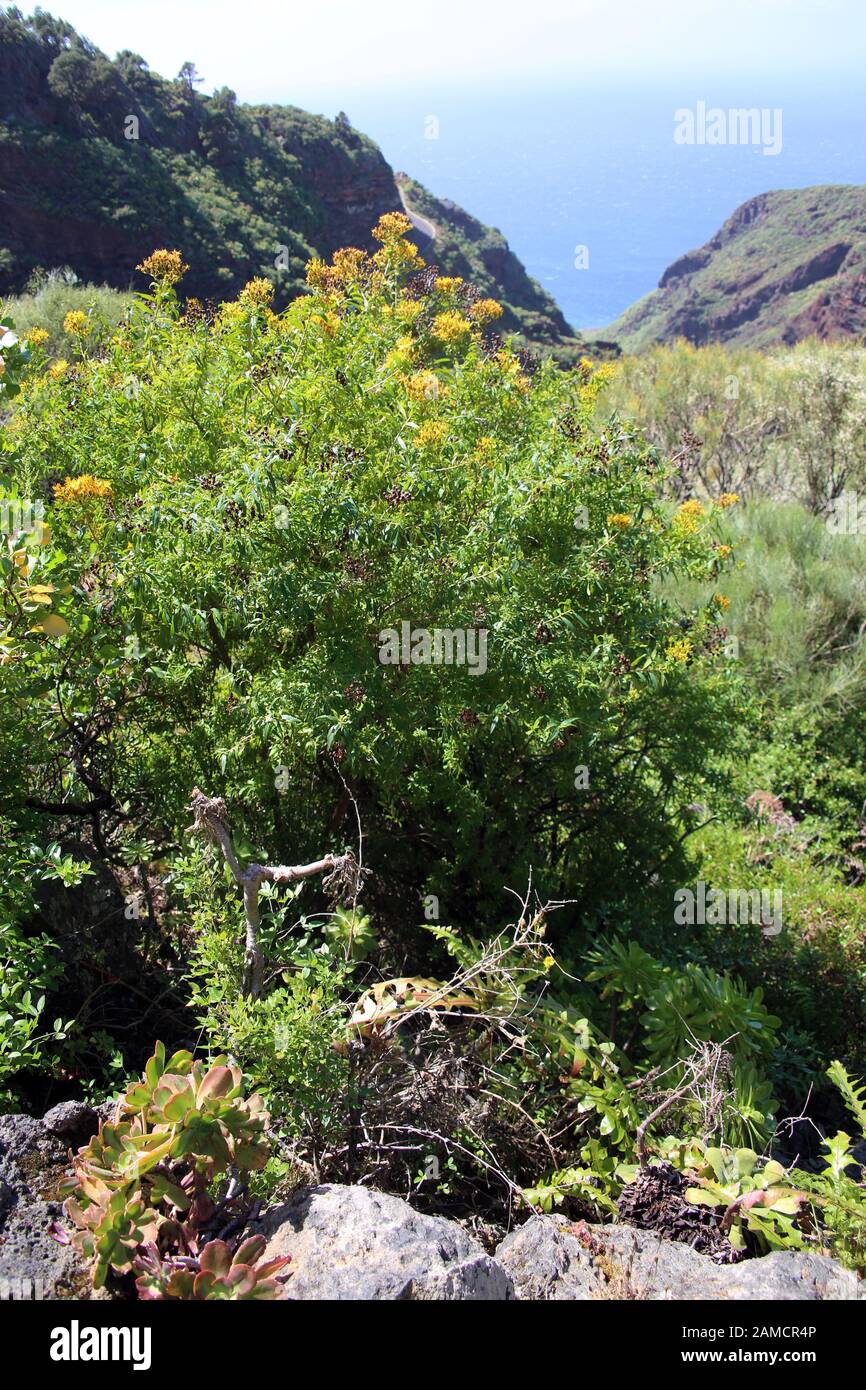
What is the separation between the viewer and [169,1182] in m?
1.88

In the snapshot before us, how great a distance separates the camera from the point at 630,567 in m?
3.87

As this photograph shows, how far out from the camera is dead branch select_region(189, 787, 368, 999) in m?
2.22

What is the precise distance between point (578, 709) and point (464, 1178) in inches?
69.4

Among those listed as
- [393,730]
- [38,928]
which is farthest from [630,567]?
[38,928]

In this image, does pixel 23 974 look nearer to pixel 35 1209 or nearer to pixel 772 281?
pixel 35 1209

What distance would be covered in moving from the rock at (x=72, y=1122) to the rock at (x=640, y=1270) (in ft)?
3.56

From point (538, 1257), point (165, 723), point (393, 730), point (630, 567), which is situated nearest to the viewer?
point (538, 1257)

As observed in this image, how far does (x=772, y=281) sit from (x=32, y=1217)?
69.8 m

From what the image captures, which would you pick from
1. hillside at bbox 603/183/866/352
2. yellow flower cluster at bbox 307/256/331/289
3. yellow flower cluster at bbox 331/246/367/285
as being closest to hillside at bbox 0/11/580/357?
yellow flower cluster at bbox 331/246/367/285

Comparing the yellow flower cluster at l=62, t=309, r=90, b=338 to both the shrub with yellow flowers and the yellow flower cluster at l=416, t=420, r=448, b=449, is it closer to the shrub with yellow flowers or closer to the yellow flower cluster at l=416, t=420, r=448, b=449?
the shrub with yellow flowers

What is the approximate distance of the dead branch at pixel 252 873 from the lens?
2.22m

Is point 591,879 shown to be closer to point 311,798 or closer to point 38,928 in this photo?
point 311,798

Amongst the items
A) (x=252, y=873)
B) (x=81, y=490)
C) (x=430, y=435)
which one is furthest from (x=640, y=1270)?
(x=81, y=490)
